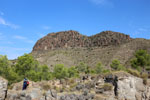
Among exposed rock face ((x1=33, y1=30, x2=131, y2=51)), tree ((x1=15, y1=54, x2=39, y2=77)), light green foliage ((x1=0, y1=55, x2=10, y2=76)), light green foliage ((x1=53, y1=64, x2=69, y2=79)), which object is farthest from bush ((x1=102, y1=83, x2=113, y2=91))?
Result: exposed rock face ((x1=33, y1=30, x2=131, y2=51))

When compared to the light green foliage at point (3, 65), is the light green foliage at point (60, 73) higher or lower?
lower

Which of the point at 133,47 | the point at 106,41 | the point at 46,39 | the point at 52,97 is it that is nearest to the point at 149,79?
the point at 52,97

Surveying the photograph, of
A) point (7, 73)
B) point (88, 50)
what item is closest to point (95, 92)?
point (7, 73)

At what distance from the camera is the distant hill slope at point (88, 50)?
89.7 meters

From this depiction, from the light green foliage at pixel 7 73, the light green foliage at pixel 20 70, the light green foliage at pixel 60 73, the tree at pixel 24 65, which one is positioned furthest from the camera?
the light green foliage at pixel 60 73

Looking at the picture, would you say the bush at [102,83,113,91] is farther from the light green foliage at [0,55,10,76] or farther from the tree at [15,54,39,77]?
the tree at [15,54,39,77]

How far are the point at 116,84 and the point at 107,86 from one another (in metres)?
0.76

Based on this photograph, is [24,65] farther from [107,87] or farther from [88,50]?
[88,50]

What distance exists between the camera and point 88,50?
11812 cm

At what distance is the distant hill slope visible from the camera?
294 ft

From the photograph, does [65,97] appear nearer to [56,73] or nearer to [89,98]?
[89,98]

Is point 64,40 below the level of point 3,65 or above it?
above

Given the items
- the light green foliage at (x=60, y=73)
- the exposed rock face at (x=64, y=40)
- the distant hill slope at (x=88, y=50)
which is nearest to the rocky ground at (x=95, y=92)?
the light green foliage at (x=60, y=73)

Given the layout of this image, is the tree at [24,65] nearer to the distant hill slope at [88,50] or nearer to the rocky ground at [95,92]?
A: the rocky ground at [95,92]
